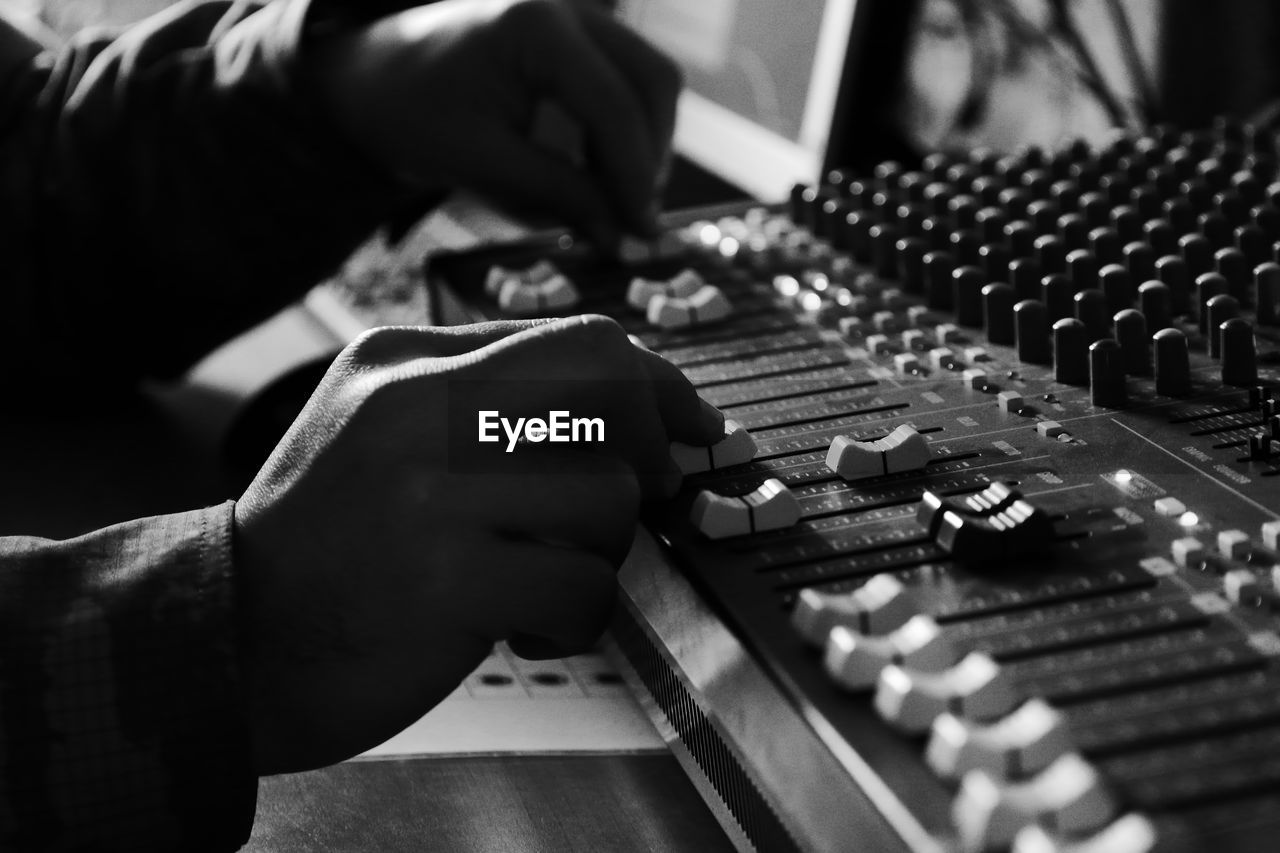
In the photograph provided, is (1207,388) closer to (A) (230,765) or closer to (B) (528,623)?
(B) (528,623)

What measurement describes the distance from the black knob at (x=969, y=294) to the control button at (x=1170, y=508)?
0.94 ft

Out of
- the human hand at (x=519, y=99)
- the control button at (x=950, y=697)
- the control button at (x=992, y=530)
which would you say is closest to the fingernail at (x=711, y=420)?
the control button at (x=992, y=530)

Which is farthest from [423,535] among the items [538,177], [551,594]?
[538,177]

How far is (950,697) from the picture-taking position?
450 mm

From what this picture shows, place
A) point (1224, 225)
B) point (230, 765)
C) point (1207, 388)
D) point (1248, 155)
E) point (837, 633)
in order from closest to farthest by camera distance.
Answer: point (837, 633) → point (230, 765) → point (1207, 388) → point (1224, 225) → point (1248, 155)

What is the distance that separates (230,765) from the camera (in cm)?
A: 59

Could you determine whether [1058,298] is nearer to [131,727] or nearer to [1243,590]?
[1243,590]

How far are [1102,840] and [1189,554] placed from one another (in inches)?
7.6

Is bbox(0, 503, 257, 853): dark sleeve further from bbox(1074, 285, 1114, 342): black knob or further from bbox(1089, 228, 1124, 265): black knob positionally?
bbox(1089, 228, 1124, 265): black knob

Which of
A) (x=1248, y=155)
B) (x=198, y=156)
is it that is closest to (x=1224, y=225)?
(x=1248, y=155)

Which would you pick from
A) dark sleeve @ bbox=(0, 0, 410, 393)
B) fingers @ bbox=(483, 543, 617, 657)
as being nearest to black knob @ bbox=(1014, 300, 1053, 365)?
fingers @ bbox=(483, 543, 617, 657)

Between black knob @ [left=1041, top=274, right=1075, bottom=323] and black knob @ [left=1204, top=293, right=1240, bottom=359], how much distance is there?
0.27ft

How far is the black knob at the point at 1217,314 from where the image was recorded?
29.8 inches

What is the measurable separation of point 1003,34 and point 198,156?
0.82 meters
